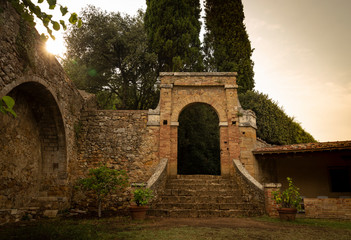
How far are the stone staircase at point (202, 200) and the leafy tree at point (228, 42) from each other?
8907 mm

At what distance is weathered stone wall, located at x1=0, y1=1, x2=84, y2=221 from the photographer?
6.01 metres

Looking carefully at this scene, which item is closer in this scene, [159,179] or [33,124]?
[33,124]

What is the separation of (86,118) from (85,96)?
135 cm

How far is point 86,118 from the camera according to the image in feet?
35.8

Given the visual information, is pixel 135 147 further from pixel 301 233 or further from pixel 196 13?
pixel 196 13

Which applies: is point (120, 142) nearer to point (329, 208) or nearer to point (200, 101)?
point (200, 101)

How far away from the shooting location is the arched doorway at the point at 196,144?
46.3ft

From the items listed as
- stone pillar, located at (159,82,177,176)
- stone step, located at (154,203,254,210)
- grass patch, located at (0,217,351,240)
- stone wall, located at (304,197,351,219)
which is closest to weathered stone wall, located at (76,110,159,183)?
stone pillar, located at (159,82,177,176)

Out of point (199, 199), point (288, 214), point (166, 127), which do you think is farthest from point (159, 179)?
point (288, 214)

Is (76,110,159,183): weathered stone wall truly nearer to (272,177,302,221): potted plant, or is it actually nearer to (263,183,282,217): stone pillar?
(263,183,282,217): stone pillar

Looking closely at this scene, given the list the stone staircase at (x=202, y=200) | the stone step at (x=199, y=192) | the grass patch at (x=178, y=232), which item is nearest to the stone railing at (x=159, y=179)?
the stone staircase at (x=202, y=200)

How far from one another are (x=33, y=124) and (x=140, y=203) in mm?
4594

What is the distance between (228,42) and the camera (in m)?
17.7

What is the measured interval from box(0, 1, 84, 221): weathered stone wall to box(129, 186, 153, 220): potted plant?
3.20 meters
